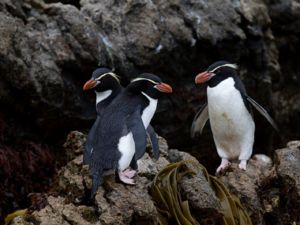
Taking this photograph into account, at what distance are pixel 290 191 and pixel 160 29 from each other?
3.28m

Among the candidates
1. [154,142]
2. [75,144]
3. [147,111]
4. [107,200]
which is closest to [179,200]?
[154,142]

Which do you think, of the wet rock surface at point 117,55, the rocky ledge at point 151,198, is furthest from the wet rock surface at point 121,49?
the rocky ledge at point 151,198

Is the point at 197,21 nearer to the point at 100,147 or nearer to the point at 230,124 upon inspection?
the point at 230,124

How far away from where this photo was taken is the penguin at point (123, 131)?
586cm

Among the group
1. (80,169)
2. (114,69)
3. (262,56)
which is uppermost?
(80,169)

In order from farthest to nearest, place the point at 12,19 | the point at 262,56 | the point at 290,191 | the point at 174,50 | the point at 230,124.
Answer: the point at 262,56 < the point at 174,50 < the point at 12,19 < the point at 230,124 < the point at 290,191

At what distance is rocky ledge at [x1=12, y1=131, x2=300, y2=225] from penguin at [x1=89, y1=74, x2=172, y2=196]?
0.55ft

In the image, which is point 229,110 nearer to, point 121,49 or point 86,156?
point 121,49

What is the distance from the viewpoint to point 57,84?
866 cm

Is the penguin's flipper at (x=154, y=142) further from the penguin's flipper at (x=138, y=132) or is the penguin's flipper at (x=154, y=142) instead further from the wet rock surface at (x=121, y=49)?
the wet rock surface at (x=121, y=49)

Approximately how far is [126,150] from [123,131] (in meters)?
0.16

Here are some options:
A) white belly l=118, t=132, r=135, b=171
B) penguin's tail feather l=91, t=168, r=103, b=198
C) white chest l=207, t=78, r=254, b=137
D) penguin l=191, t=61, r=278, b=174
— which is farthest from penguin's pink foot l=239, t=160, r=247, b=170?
penguin's tail feather l=91, t=168, r=103, b=198

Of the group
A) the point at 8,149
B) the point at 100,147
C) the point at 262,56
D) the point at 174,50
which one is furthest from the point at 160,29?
the point at 100,147

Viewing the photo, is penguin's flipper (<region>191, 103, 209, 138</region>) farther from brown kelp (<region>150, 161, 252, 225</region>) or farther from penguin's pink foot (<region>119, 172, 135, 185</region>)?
penguin's pink foot (<region>119, 172, 135, 185</region>)
